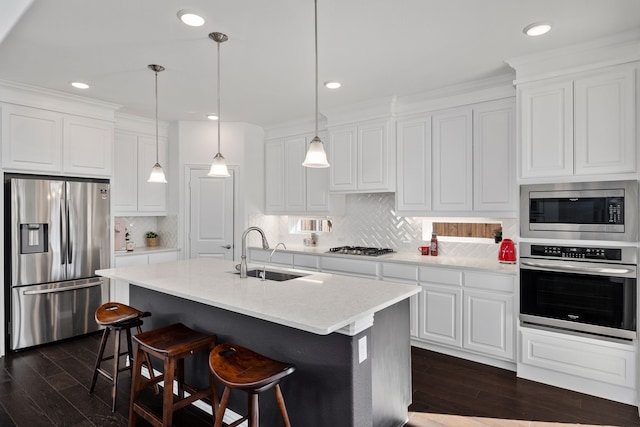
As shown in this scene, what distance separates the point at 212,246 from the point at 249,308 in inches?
134

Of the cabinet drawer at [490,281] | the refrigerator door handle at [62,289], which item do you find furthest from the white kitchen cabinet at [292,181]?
the refrigerator door handle at [62,289]

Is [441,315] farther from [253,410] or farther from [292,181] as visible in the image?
[292,181]

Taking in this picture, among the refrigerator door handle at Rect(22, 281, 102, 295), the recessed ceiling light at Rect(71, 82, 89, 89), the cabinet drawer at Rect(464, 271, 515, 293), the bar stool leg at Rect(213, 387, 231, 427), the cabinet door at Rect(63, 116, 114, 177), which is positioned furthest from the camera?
the cabinet door at Rect(63, 116, 114, 177)

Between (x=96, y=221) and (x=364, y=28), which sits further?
(x=96, y=221)

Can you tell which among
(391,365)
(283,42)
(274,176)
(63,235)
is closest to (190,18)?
(283,42)

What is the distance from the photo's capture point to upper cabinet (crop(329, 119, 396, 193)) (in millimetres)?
4184

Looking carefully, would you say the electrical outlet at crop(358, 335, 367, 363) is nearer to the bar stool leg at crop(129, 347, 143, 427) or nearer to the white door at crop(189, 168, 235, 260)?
the bar stool leg at crop(129, 347, 143, 427)

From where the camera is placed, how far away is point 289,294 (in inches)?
89.9

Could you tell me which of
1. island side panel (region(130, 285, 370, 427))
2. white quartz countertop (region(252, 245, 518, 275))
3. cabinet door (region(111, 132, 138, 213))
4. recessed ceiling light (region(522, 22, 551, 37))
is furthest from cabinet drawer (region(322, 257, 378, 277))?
cabinet door (region(111, 132, 138, 213))

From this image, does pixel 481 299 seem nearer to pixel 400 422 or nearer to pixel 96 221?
pixel 400 422

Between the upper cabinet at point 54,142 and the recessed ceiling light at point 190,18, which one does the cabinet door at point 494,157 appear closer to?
the recessed ceiling light at point 190,18

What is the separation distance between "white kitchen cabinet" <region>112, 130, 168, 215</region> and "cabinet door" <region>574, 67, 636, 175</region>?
4807mm

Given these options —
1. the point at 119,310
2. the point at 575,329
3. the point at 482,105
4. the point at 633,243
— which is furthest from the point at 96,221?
the point at 633,243

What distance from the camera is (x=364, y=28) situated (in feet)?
8.35
